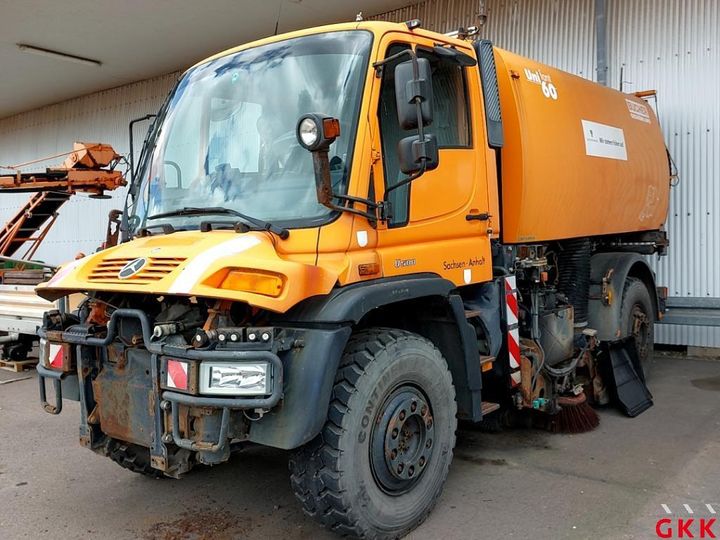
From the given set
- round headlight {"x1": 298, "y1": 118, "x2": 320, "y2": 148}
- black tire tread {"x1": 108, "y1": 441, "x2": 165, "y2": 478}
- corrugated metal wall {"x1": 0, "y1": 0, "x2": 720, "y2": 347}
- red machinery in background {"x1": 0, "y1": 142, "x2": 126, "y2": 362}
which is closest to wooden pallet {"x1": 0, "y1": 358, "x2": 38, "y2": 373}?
red machinery in background {"x1": 0, "y1": 142, "x2": 126, "y2": 362}

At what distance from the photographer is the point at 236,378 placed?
2896 millimetres

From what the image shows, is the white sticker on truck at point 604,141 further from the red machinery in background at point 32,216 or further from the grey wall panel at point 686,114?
the red machinery in background at point 32,216

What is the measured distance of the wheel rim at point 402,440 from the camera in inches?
132

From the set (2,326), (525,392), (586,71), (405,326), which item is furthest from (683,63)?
(2,326)

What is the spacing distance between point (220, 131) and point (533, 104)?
2.54 meters

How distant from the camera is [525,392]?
486 centimetres

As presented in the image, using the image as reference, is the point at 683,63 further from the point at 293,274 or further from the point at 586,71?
the point at 293,274

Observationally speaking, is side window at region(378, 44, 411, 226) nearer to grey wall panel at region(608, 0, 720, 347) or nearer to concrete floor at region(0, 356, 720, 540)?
concrete floor at region(0, 356, 720, 540)

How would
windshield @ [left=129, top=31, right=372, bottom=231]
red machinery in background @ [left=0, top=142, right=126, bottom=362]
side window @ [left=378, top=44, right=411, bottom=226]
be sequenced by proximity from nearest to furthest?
windshield @ [left=129, top=31, right=372, bottom=231] → side window @ [left=378, top=44, right=411, bottom=226] → red machinery in background @ [left=0, top=142, right=126, bottom=362]

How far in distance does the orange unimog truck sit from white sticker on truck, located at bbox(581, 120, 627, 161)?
711 millimetres

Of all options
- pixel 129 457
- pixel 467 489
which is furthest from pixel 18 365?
pixel 467 489

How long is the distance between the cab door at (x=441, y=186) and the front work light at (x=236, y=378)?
3.40ft

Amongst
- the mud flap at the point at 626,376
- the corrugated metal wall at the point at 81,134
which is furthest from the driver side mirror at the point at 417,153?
the corrugated metal wall at the point at 81,134

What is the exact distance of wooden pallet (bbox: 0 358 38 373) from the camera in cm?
866
